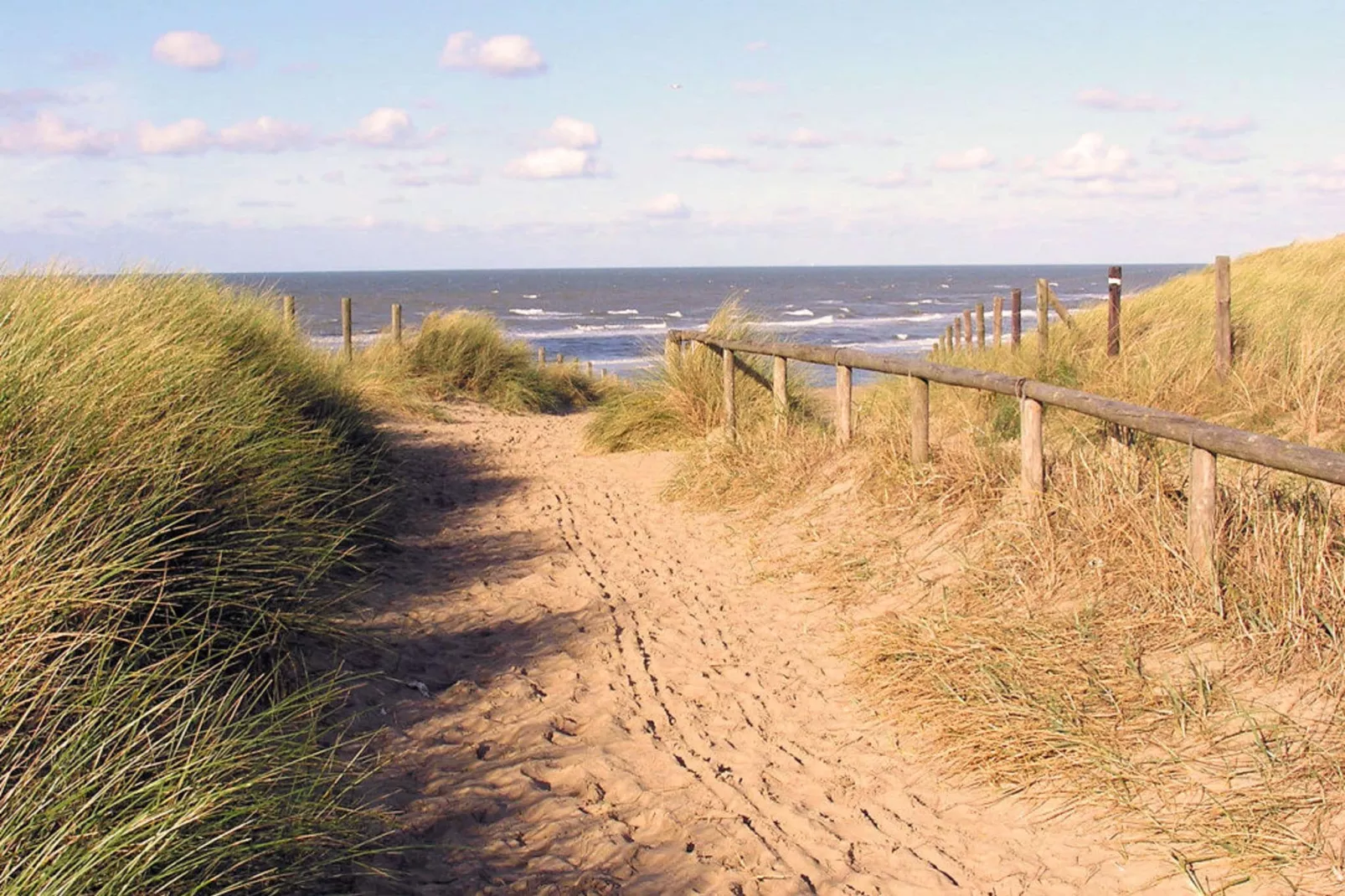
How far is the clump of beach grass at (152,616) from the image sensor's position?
2.64m

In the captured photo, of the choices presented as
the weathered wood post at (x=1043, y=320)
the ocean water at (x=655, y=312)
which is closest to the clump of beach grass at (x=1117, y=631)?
the weathered wood post at (x=1043, y=320)

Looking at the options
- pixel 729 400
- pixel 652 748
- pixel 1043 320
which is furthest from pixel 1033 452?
pixel 1043 320

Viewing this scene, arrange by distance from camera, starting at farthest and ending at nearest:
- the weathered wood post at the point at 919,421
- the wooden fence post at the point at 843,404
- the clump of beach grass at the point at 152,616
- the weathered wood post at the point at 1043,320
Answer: the weathered wood post at the point at 1043,320 < the wooden fence post at the point at 843,404 < the weathered wood post at the point at 919,421 < the clump of beach grass at the point at 152,616

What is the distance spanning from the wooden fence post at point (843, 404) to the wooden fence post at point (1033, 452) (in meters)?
2.60

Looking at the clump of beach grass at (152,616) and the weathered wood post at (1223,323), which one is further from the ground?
the weathered wood post at (1223,323)

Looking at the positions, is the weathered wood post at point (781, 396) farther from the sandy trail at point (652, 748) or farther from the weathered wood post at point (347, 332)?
the weathered wood post at point (347, 332)

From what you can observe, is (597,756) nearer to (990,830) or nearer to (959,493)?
Result: (990,830)

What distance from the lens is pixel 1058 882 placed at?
11.7 feet

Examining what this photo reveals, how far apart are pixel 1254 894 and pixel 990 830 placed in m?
0.88

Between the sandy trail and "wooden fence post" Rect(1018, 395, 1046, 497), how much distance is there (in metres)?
1.22

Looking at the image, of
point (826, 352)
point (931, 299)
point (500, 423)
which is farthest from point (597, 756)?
point (931, 299)

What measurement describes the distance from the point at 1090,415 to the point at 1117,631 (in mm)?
1424

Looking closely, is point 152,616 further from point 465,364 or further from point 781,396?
point 465,364

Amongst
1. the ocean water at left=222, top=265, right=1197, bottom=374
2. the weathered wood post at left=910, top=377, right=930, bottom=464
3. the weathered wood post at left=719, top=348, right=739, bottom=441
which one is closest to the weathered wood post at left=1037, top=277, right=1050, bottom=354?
the weathered wood post at left=719, top=348, right=739, bottom=441
